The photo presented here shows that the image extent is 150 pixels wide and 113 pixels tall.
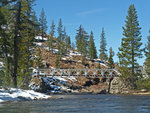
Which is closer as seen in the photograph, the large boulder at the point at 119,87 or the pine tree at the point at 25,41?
the pine tree at the point at 25,41

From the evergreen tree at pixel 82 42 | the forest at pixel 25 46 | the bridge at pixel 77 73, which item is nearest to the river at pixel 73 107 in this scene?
the forest at pixel 25 46

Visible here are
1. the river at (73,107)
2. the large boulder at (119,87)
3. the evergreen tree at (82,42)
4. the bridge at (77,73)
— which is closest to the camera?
the river at (73,107)

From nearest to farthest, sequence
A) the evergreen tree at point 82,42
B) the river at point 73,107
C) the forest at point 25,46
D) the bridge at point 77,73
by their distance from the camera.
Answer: the river at point 73,107 → the forest at point 25,46 → the bridge at point 77,73 → the evergreen tree at point 82,42

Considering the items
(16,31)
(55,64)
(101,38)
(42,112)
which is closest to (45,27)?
(101,38)

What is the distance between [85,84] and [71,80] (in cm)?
392

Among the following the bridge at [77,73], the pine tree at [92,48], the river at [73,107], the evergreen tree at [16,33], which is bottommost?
the river at [73,107]

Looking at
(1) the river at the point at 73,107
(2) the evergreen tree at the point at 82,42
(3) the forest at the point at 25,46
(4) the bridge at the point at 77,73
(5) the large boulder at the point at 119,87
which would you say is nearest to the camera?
(1) the river at the point at 73,107

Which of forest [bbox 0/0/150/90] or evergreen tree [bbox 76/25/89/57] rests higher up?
evergreen tree [bbox 76/25/89/57]

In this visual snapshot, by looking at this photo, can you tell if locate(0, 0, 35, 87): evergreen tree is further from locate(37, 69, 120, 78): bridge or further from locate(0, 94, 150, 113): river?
locate(37, 69, 120, 78): bridge

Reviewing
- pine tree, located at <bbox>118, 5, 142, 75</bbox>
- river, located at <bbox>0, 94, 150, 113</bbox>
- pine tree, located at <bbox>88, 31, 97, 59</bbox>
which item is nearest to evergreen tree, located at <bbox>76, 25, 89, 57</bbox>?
pine tree, located at <bbox>88, 31, 97, 59</bbox>

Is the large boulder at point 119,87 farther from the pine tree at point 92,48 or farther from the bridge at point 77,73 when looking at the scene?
the pine tree at point 92,48

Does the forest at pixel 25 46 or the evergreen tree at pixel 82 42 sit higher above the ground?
the evergreen tree at pixel 82 42

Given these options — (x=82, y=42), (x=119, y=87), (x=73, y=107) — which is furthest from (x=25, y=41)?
(x=82, y=42)

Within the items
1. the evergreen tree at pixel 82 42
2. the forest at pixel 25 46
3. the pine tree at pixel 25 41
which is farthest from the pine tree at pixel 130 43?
the evergreen tree at pixel 82 42
